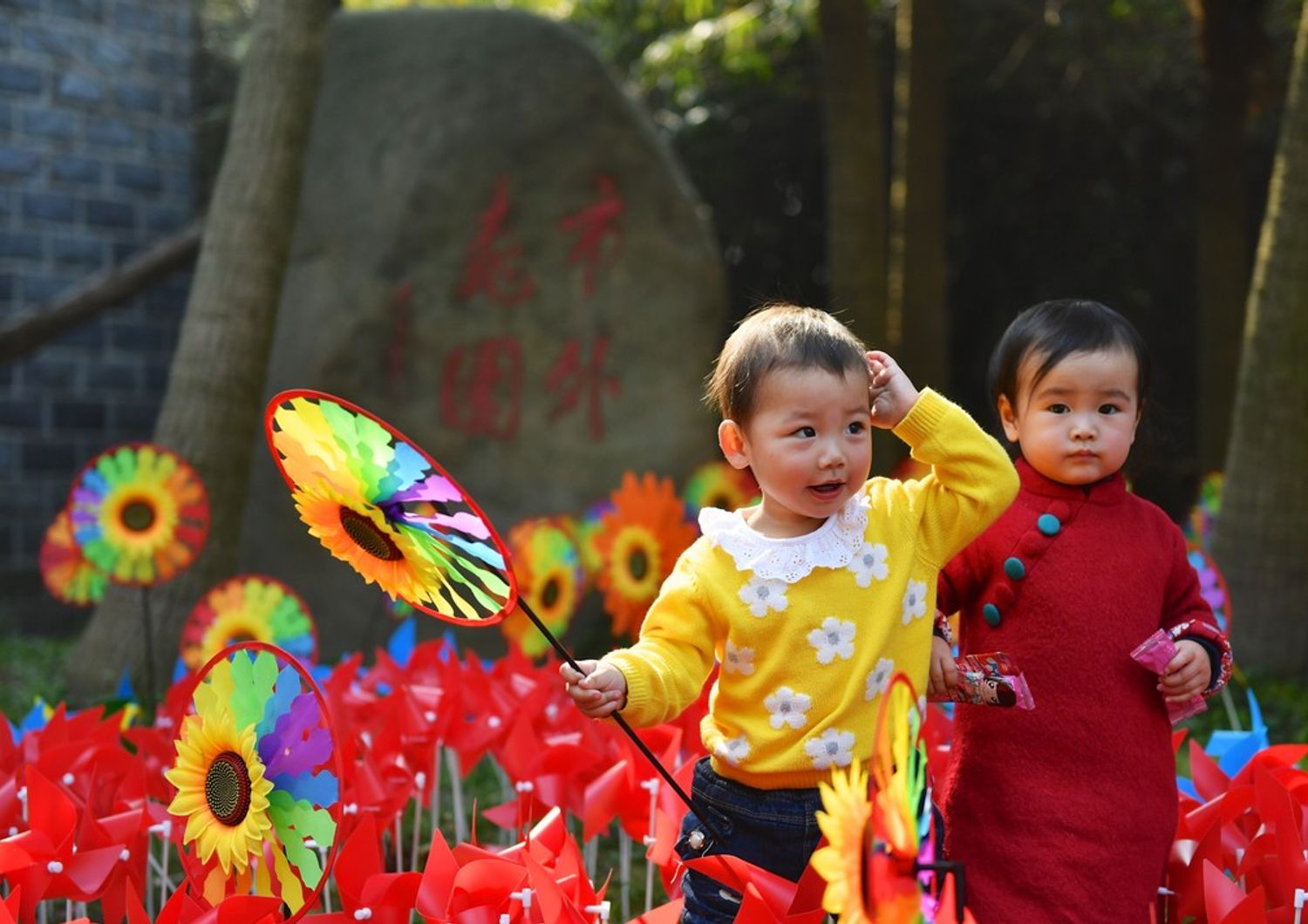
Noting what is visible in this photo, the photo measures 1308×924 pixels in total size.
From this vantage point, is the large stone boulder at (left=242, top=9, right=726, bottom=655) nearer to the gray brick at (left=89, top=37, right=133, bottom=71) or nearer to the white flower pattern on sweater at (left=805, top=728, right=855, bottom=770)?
the gray brick at (left=89, top=37, right=133, bottom=71)

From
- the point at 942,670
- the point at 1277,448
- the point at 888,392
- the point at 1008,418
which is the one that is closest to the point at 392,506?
the point at 888,392

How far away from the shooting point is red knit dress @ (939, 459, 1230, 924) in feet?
5.98

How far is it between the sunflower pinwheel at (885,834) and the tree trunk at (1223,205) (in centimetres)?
612

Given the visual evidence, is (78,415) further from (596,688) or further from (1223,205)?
(596,688)

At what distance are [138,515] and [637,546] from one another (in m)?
1.37

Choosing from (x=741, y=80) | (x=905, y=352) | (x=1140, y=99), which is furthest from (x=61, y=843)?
(x=1140, y=99)

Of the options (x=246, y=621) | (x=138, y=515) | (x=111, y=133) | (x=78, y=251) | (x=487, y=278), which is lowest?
(x=246, y=621)

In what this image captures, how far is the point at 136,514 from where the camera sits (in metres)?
3.50

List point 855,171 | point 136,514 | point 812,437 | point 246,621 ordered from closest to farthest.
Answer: point 812,437 → point 246,621 → point 136,514 → point 855,171

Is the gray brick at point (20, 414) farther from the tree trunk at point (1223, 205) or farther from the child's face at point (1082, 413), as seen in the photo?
the child's face at point (1082, 413)

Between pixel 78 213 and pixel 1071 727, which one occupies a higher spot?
pixel 78 213

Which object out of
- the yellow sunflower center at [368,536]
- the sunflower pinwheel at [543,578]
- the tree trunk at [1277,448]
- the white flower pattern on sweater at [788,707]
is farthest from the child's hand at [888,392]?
the tree trunk at [1277,448]

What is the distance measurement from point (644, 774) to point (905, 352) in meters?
4.28

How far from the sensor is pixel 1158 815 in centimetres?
187
